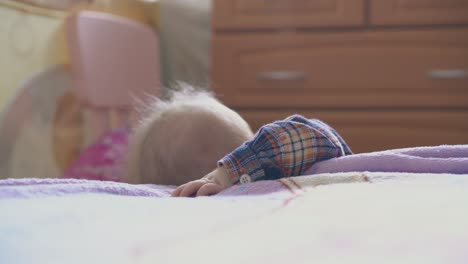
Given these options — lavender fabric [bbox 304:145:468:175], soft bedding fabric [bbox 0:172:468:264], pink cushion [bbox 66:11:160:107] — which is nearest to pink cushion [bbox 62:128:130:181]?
pink cushion [bbox 66:11:160:107]

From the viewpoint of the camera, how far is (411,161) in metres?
0.65

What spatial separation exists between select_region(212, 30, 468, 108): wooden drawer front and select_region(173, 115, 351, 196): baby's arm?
1013 millimetres

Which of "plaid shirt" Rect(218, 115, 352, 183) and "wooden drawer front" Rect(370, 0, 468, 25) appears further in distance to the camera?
"wooden drawer front" Rect(370, 0, 468, 25)

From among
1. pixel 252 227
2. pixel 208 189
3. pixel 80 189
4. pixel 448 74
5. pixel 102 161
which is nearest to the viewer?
pixel 252 227

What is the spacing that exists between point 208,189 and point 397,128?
1118 mm

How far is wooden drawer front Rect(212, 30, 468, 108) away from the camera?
65.7 inches

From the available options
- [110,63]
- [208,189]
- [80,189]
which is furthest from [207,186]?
[110,63]

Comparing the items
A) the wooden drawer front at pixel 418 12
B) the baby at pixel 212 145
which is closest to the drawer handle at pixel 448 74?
the wooden drawer front at pixel 418 12

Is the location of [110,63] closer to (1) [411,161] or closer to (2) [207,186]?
(2) [207,186]

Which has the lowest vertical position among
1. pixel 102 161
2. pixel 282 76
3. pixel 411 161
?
pixel 102 161

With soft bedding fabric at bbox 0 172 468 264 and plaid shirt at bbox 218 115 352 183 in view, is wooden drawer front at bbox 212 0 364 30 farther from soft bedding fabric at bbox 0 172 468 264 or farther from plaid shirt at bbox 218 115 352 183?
soft bedding fabric at bbox 0 172 468 264

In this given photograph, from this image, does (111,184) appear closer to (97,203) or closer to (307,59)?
(97,203)

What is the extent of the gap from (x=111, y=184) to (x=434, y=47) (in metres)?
1.28

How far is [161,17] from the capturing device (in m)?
2.18
